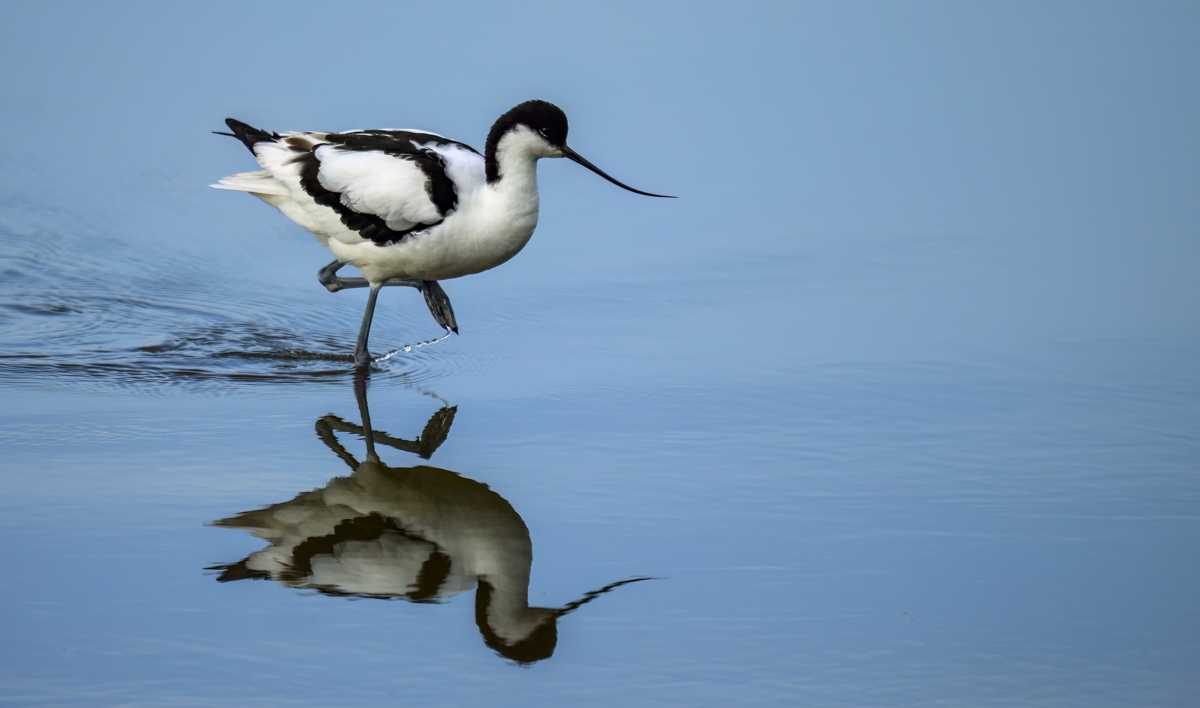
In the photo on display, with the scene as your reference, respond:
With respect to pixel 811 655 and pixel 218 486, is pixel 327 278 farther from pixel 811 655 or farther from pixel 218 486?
pixel 811 655

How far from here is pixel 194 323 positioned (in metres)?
7.52

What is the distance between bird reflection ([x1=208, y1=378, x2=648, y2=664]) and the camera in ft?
14.2

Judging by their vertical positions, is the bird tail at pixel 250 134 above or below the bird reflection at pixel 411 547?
above

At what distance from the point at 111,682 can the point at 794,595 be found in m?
2.03

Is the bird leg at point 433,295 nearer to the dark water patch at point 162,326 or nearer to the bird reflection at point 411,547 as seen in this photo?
the dark water patch at point 162,326

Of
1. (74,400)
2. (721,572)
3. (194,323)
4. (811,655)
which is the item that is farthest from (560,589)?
(194,323)

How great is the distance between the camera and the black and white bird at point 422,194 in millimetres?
6742

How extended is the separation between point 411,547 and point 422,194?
8.15 ft

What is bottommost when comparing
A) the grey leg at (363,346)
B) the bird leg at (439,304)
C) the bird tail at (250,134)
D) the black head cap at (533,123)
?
the grey leg at (363,346)

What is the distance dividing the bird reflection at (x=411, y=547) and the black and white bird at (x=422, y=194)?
1.71m

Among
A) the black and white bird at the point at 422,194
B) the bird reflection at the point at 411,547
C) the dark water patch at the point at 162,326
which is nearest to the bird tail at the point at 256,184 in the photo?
the black and white bird at the point at 422,194

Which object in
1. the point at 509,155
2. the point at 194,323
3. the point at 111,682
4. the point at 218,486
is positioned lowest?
the point at 111,682

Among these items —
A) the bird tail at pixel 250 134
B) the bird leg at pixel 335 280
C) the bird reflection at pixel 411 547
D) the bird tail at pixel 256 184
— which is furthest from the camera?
the bird leg at pixel 335 280

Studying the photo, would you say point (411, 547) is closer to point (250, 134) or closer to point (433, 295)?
point (433, 295)
